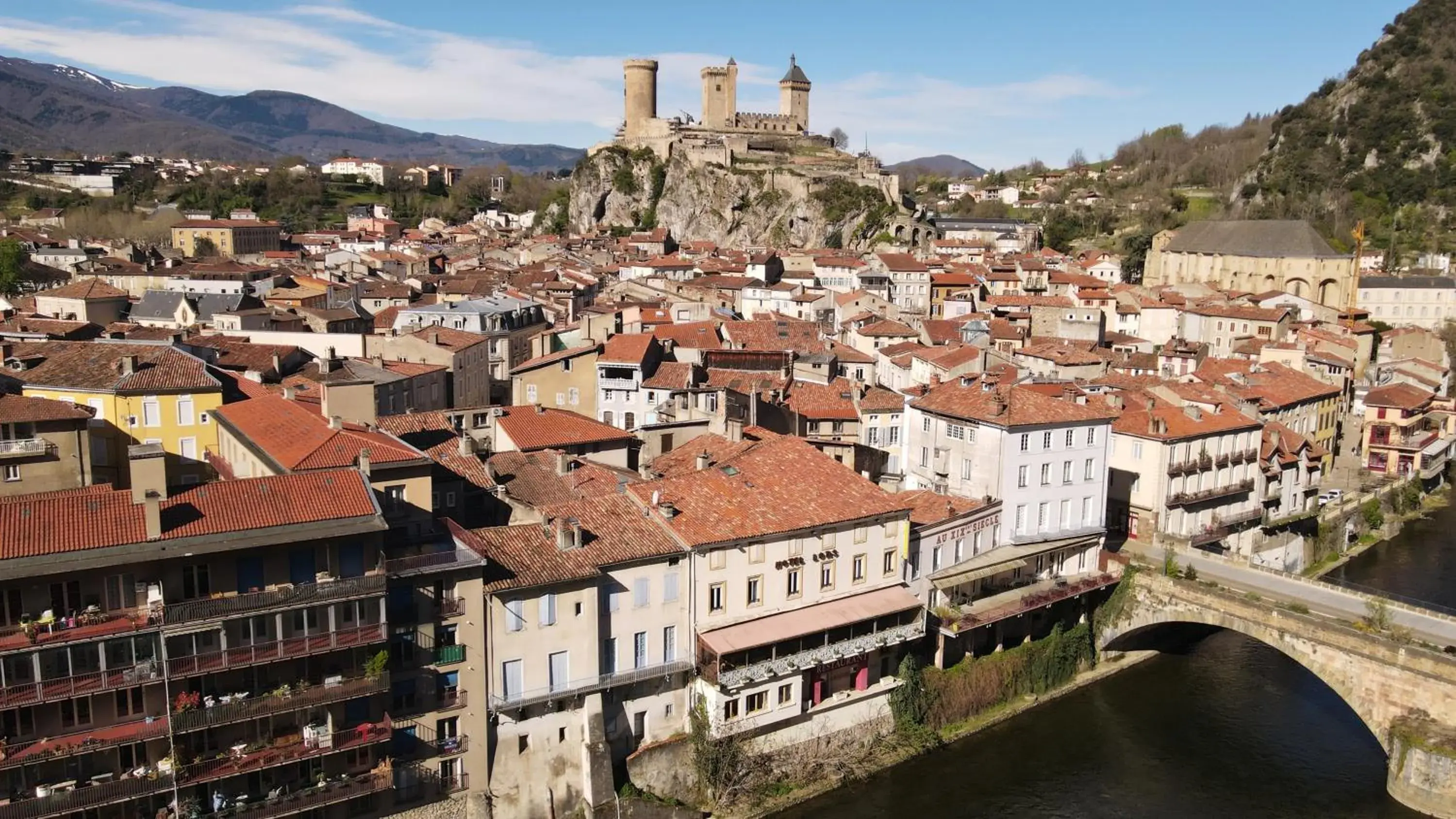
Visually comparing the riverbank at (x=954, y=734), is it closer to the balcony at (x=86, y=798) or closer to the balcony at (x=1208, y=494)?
the balcony at (x=1208, y=494)

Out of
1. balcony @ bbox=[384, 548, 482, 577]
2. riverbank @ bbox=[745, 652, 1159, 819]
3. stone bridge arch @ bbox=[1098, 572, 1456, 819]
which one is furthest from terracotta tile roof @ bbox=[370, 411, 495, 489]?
stone bridge arch @ bbox=[1098, 572, 1456, 819]

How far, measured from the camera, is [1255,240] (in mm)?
110938

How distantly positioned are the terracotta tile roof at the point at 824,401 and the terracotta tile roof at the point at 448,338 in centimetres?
1680

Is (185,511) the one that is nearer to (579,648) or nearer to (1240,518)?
(579,648)

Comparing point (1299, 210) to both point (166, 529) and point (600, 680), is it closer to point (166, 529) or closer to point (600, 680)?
point (600, 680)

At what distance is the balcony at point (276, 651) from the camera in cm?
2255

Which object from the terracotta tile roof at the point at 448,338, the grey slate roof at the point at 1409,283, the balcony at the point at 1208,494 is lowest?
the balcony at the point at 1208,494

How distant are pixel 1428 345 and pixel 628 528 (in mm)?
82291

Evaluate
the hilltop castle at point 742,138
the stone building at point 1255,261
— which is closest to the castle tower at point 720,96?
the hilltop castle at point 742,138

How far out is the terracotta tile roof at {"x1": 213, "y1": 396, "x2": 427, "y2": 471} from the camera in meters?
27.8

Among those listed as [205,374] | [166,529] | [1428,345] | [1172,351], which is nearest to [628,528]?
[166,529]

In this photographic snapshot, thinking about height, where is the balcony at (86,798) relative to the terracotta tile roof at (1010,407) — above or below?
below

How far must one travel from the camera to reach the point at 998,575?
38.2m

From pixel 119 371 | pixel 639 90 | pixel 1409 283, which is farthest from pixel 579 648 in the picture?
pixel 639 90
